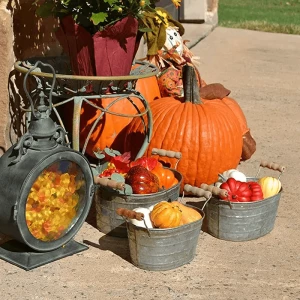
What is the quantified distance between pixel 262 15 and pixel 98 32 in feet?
28.9

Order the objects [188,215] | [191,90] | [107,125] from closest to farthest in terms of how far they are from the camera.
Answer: [188,215]
[191,90]
[107,125]

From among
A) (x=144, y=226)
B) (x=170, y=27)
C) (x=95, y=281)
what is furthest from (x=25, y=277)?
(x=170, y=27)

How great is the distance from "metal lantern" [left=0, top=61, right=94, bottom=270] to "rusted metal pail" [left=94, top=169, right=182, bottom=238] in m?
0.14

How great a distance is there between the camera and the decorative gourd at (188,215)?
3385 millimetres

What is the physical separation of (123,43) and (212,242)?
3.66 ft

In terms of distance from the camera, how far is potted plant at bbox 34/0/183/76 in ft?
12.1

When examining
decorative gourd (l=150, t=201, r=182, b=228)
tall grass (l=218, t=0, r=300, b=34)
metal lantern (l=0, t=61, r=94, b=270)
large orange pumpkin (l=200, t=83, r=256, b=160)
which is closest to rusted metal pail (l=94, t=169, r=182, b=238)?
metal lantern (l=0, t=61, r=94, b=270)

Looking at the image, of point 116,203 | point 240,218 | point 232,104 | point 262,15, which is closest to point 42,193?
point 116,203

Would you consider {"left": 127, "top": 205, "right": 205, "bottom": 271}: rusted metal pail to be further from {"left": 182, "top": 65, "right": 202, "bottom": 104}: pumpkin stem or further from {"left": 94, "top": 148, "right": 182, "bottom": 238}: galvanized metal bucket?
{"left": 182, "top": 65, "right": 202, "bottom": 104}: pumpkin stem

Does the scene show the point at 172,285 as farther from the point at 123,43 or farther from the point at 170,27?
the point at 170,27

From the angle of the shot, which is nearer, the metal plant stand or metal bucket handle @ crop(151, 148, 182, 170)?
the metal plant stand

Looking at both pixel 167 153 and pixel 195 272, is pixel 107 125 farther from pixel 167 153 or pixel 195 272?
pixel 195 272

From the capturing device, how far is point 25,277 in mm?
3225

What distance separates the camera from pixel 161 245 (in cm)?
327
